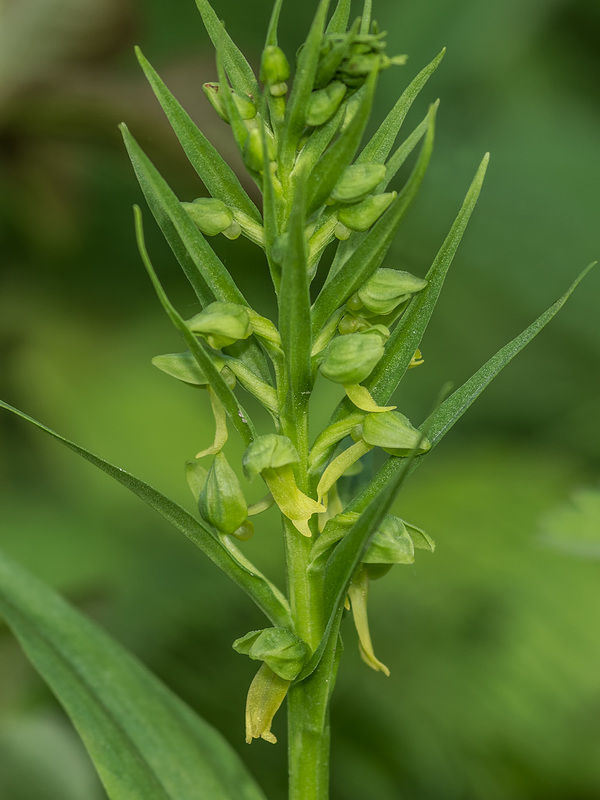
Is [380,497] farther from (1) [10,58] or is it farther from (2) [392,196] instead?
(1) [10,58]

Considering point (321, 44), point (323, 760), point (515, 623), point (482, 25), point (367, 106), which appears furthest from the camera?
point (482, 25)

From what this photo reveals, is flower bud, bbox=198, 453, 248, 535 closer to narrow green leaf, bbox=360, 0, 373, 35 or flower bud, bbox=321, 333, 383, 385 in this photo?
flower bud, bbox=321, 333, 383, 385

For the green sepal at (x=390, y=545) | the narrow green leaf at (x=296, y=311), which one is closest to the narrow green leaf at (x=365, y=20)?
the narrow green leaf at (x=296, y=311)

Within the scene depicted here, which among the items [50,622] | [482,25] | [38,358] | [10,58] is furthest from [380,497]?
[482,25]

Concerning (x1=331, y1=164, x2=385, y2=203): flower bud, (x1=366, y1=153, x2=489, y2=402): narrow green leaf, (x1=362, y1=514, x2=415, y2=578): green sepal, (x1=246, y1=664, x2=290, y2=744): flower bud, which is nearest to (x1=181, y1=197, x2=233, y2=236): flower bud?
(x1=331, y1=164, x2=385, y2=203): flower bud

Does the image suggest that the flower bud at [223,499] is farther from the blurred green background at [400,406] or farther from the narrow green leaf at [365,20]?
the blurred green background at [400,406]

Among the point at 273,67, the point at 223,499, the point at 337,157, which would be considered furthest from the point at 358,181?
the point at 223,499

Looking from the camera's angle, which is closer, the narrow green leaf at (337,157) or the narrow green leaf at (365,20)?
the narrow green leaf at (337,157)
